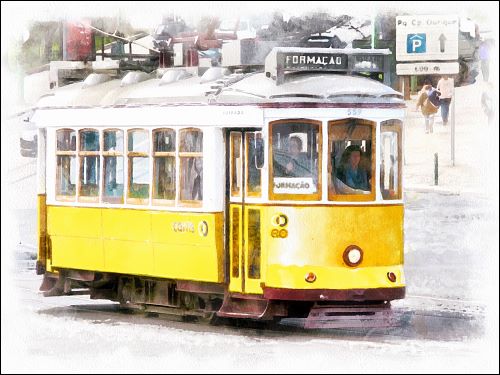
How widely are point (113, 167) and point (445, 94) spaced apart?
49.2 ft

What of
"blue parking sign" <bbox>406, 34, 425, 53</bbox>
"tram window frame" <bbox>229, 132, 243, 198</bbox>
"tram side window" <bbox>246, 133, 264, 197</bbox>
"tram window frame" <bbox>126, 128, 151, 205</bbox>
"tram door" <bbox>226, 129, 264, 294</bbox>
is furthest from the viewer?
"blue parking sign" <bbox>406, 34, 425, 53</bbox>

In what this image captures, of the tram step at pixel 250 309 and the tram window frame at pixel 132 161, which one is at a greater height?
the tram window frame at pixel 132 161

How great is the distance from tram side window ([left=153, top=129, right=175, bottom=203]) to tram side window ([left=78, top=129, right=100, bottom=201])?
3.80 ft

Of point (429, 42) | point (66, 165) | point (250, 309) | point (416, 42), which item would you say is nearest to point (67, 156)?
point (66, 165)

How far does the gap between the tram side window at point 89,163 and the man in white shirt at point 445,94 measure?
45.9 ft

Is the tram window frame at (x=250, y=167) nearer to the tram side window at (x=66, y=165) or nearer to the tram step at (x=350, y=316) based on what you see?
the tram step at (x=350, y=316)

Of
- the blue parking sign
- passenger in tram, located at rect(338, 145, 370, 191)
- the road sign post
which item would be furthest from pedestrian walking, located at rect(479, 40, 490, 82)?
passenger in tram, located at rect(338, 145, 370, 191)

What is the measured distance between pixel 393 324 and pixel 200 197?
8.27ft

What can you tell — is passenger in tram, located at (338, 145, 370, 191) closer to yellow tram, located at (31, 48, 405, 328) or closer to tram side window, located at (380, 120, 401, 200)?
yellow tram, located at (31, 48, 405, 328)

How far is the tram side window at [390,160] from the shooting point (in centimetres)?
1800

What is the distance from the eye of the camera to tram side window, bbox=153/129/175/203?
62.0ft

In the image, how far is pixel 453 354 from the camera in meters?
17.0

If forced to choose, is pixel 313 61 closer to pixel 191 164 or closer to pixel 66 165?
pixel 191 164

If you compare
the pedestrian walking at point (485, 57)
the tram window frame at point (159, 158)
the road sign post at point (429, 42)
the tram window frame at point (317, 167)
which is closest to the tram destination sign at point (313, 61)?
the tram window frame at point (317, 167)
